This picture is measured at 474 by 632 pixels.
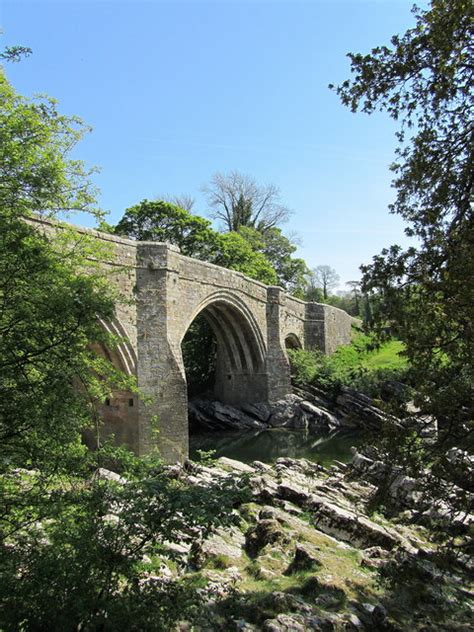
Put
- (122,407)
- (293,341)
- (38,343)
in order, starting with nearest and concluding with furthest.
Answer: (38,343)
(122,407)
(293,341)

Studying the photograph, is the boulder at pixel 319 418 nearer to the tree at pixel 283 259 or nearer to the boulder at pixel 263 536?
the tree at pixel 283 259

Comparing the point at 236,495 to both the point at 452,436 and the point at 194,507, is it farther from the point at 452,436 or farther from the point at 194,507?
the point at 452,436

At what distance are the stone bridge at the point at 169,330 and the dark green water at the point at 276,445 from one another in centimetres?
284

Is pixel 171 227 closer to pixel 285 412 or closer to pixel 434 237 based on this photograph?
pixel 285 412

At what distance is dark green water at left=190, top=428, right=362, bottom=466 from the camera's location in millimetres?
17359

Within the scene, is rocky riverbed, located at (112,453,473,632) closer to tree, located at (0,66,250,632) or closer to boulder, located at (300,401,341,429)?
tree, located at (0,66,250,632)

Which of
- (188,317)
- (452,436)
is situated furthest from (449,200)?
(188,317)

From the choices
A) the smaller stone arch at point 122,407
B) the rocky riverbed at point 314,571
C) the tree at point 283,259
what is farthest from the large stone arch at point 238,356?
the rocky riverbed at point 314,571

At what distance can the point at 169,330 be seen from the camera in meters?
16.0

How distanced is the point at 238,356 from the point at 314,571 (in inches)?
819

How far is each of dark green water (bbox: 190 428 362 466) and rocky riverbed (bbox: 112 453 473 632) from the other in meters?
7.59

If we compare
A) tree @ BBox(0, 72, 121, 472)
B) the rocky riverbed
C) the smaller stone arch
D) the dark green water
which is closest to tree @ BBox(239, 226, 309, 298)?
the dark green water

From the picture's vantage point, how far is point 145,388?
15375mm

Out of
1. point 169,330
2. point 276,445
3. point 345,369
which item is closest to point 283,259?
point 345,369
